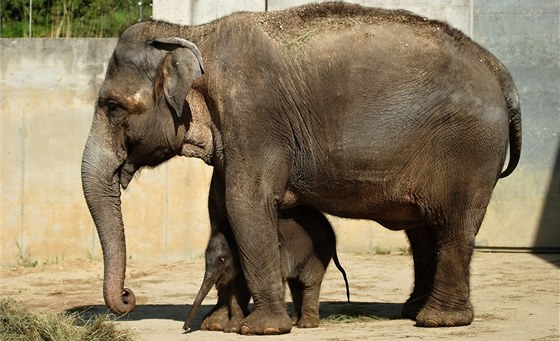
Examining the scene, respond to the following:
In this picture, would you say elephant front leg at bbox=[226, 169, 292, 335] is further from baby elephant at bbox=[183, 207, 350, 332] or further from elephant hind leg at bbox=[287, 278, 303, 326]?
elephant hind leg at bbox=[287, 278, 303, 326]

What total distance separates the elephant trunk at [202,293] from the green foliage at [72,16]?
7.43 m

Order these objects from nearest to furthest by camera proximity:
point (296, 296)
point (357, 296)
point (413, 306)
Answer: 1. point (296, 296)
2. point (413, 306)
3. point (357, 296)

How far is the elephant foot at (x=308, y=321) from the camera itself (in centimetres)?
965

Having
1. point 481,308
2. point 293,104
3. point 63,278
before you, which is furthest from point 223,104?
point 63,278

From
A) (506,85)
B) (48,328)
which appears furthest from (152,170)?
(48,328)

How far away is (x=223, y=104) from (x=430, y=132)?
1398 millimetres

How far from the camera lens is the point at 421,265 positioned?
10211mm

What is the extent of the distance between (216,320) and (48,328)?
4.31 ft

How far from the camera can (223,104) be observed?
369 inches

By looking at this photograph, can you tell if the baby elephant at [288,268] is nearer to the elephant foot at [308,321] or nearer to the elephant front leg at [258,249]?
the elephant foot at [308,321]

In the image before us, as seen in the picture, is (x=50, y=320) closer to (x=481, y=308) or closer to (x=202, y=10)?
(x=481, y=308)

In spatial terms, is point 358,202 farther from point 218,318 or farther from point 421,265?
point 218,318

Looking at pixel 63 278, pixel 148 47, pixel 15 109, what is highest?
pixel 148 47

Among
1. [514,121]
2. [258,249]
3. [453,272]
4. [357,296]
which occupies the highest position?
[514,121]
